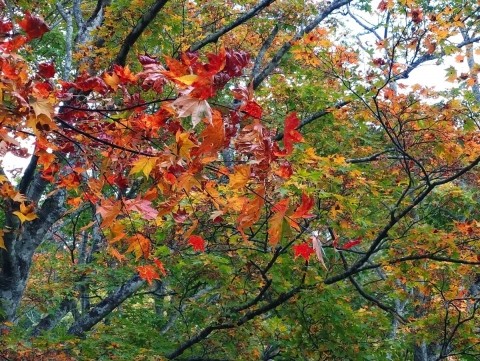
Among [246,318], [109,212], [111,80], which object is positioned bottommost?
[109,212]

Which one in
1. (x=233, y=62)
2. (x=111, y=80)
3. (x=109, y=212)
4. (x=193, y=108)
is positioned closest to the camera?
(x=193, y=108)

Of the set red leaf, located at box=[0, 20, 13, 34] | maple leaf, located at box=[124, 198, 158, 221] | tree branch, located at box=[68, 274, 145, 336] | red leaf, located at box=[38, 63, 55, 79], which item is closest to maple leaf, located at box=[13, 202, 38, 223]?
red leaf, located at box=[38, 63, 55, 79]

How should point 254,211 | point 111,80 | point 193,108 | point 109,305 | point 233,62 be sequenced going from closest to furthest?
1. point 193,108
2. point 233,62
3. point 254,211
4. point 111,80
5. point 109,305

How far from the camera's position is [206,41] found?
5480 millimetres

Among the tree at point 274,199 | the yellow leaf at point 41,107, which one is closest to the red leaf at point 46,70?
the tree at point 274,199

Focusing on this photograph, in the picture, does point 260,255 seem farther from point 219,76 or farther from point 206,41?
point 219,76

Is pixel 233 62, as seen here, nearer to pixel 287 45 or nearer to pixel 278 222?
pixel 278 222

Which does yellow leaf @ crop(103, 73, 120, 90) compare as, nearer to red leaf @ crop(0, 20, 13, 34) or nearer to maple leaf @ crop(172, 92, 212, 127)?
red leaf @ crop(0, 20, 13, 34)

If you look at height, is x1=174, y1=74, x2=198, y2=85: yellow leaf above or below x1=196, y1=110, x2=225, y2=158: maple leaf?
above

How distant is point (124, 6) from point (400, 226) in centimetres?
403

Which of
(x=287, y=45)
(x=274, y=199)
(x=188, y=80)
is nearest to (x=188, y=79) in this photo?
(x=188, y=80)

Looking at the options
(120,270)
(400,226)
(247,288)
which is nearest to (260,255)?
(247,288)

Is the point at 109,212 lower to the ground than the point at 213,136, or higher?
lower

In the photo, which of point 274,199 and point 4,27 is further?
point 274,199
